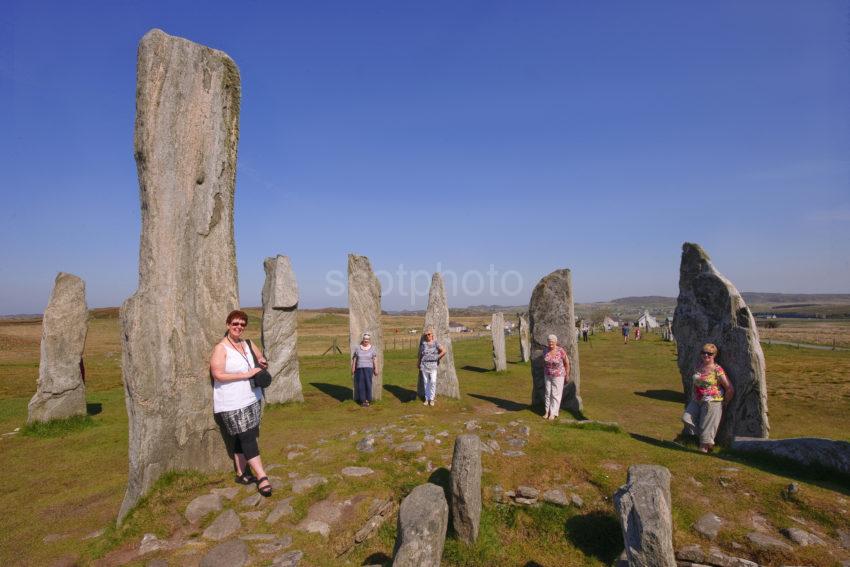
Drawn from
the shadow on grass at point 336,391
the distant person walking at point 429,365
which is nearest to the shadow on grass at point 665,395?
the distant person walking at point 429,365

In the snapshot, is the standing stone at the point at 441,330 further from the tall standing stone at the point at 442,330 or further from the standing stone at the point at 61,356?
the standing stone at the point at 61,356

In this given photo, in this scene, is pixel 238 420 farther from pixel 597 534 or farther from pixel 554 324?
pixel 554 324

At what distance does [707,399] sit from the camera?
9.60 metres

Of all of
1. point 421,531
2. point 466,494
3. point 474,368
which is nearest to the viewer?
point 421,531

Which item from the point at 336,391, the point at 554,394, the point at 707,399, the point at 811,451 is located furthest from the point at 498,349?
the point at 811,451

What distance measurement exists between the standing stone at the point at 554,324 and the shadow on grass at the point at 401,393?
13.3 feet

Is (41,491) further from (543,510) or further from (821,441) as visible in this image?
(821,441)

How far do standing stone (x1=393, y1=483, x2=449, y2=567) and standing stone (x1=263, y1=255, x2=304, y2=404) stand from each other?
931 centimetres

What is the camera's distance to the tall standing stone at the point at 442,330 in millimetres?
14984

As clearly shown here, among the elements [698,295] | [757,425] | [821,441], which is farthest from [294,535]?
[698,295]

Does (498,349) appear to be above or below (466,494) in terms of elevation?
above

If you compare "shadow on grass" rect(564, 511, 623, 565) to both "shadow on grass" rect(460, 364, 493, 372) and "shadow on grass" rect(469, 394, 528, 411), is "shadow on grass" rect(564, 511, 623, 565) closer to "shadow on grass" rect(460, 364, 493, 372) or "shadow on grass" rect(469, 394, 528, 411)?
"shadow on grass" rect(469, 394, 528, 411)

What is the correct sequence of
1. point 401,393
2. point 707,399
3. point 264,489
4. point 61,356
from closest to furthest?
point 264,489 < point 707,399 < point 61,356 < point 401,393

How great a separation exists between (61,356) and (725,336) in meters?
17.0
